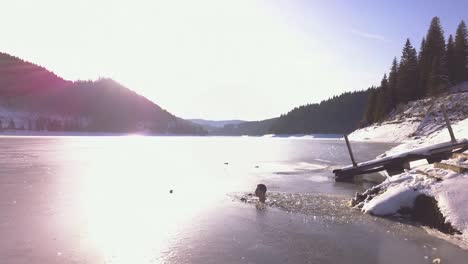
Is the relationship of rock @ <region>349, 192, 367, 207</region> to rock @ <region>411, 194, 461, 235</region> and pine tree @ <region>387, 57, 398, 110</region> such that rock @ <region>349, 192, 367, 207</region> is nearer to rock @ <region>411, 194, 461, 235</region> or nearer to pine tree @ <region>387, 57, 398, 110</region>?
rock @ <region>411, 194, 461, 235</region>

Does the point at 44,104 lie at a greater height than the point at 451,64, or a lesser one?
greater

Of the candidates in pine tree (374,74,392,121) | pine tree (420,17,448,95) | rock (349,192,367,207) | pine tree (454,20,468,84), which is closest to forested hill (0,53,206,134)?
pine tree (374,74,392,121)

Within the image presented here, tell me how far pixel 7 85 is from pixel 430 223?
20875 cm

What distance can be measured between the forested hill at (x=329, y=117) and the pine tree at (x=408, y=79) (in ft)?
293

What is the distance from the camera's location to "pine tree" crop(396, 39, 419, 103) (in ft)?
268

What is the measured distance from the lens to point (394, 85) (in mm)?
88188

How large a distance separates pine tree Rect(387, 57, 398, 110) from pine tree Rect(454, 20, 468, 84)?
14.3 m

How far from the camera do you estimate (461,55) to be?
7331cm

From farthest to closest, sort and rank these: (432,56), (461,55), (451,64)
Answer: (432,56)
(451,64)
(461,55)

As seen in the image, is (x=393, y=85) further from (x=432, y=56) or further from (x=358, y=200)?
(x=358, y=200)

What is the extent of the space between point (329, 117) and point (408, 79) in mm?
108371

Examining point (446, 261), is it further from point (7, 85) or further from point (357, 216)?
point (7, 85)

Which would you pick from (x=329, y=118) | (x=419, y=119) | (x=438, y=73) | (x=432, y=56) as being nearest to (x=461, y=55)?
(x=432, y=56)

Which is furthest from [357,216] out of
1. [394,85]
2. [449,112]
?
[394,85]
